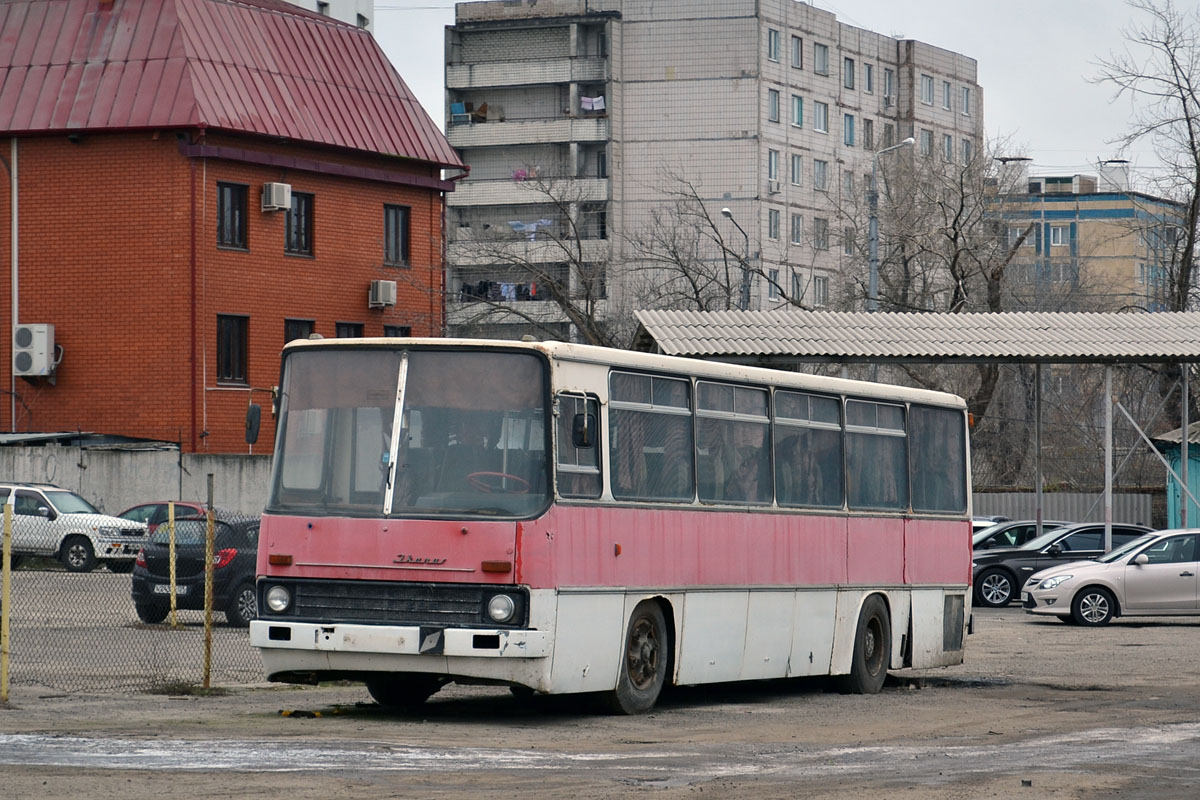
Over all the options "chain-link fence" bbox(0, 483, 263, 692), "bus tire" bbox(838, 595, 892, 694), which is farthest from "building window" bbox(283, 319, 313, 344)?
"bus tire" bbox(838, 595, 892, 694)

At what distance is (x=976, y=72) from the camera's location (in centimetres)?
11025

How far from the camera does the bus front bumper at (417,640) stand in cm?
1318

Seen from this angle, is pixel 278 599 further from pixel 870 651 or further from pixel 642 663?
pixel 870 651

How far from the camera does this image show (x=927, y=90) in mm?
103875

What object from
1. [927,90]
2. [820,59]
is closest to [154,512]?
[820,59]

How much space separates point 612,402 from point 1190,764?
4851 mm

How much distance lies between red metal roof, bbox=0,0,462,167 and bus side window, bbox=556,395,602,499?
29402 millimetres

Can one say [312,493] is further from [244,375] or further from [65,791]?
[244,375]

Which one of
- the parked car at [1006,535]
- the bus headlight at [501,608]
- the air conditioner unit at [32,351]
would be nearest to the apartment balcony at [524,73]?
the air conditioner unit at [32,351]

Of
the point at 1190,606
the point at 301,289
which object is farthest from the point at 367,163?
the point at 1190,606

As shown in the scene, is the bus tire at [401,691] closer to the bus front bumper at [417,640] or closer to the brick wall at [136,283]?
the bus front bumper at [417,640]

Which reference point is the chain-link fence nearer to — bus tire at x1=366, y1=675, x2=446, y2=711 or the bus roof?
bus tire at x1=366, y1=675, x2=446, y2=711

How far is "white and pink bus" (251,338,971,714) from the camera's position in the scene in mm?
13352

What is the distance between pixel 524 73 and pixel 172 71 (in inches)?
1912
